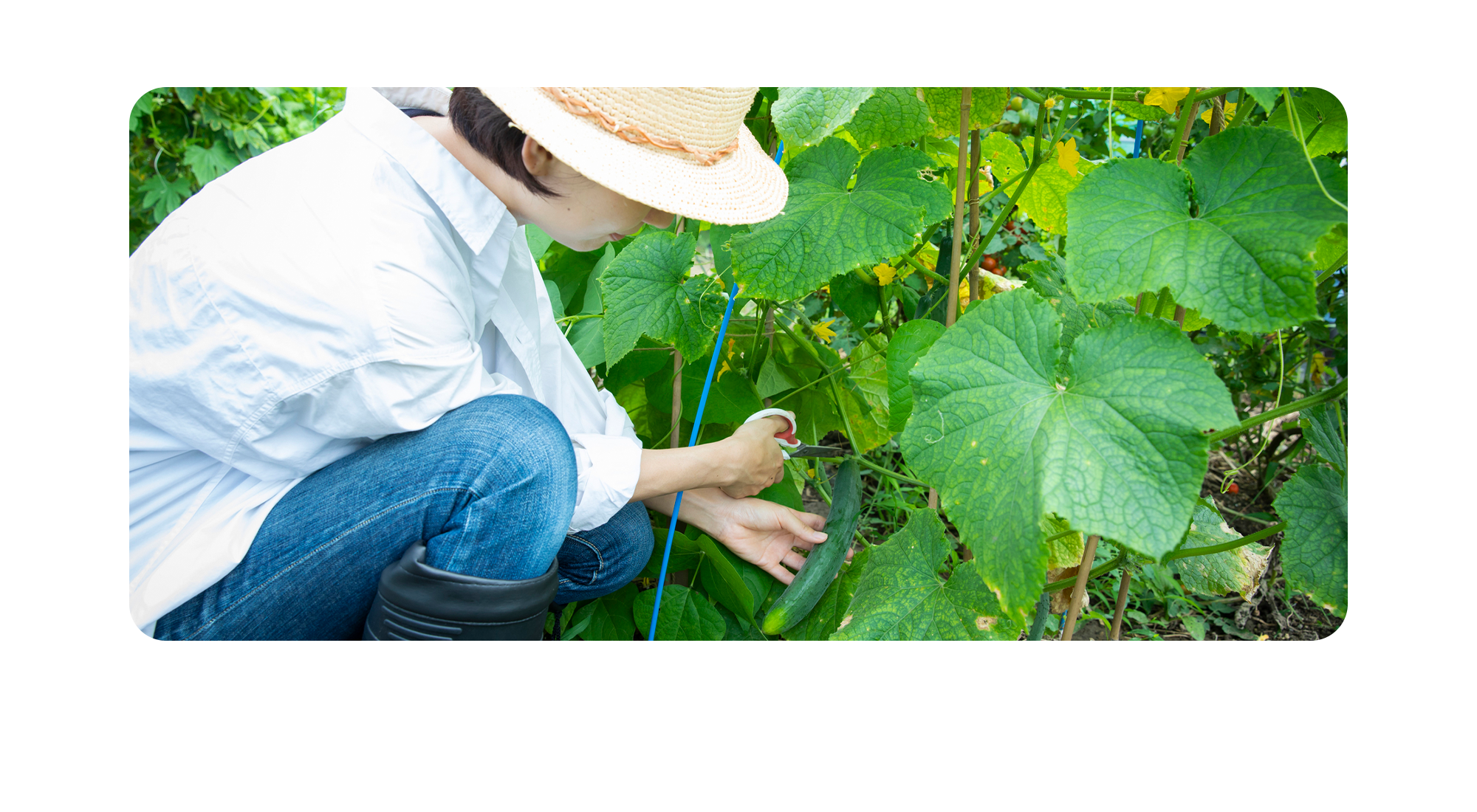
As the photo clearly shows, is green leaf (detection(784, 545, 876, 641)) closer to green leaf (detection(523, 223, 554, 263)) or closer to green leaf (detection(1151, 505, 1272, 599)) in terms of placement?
green leaf (detection(1151, 505, 1272, 599))

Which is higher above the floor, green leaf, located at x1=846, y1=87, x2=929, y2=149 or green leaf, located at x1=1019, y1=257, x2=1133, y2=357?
green leaf, located at x1=846, y1=87, x2=929, y2=149

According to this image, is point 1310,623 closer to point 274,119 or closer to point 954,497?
point 954,497

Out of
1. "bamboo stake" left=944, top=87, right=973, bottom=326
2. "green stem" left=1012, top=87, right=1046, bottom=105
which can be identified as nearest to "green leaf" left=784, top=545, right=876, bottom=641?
"bamboo stake" left=944, top=87, right=973, bottom=326

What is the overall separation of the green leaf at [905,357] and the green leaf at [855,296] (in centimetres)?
31

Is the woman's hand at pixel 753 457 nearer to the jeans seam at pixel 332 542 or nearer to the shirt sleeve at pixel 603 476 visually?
the shirt sleeve at pixel 603 476

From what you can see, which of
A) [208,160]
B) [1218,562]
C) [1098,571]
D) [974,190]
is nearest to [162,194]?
[208,160]

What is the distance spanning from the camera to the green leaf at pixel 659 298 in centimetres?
110

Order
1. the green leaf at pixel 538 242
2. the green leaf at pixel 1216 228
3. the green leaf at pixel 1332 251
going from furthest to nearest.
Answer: the green leaf at pixel 538 242, the green leaf at pixel 1332 251, the green leaf at pixel 1216 228

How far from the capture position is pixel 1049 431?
2.53 feet

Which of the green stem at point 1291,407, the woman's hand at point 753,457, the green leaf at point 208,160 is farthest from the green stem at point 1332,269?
the green leaf at point 208,160

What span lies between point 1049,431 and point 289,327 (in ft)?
2.34

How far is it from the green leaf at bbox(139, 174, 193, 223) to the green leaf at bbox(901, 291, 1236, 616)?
2.46 m

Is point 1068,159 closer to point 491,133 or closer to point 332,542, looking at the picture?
point 491,133

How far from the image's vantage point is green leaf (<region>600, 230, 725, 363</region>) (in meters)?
1.10
